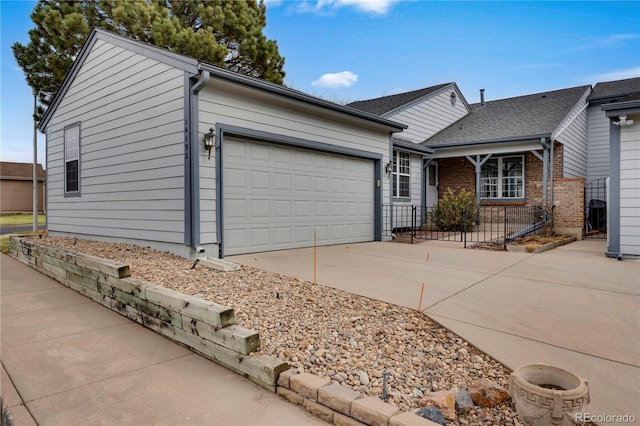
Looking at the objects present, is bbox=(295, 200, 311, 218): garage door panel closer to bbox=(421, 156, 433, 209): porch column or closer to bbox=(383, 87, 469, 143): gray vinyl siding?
bbox=(383, 87, 469, 143): gray vinyl siding

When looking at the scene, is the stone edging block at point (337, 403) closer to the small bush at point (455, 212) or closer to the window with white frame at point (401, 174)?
the small bush at point (455, 212)

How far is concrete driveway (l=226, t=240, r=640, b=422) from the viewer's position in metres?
2.75

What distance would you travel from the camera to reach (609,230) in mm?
7188

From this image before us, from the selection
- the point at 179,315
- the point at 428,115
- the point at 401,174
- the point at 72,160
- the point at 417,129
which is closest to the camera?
the point at 179,315

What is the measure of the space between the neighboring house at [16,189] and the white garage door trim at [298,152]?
27519mm

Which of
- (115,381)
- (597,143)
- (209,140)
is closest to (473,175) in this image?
(597,143)

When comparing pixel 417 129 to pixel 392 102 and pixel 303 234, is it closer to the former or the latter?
pixel 392 102

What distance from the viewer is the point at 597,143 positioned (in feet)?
50.3

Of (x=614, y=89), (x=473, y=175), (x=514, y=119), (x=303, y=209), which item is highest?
(x=614, y=89)

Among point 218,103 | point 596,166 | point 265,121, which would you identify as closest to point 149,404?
point 218,103

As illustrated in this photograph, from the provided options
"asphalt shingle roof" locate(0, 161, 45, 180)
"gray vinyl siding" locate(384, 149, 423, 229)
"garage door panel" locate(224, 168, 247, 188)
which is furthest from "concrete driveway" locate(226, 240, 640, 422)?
"asphalt shingle roof" locate(0, 161, 45, 180)

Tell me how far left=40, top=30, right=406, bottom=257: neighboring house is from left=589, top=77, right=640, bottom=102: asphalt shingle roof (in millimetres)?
10243

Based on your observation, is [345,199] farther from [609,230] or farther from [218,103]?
[609,230]

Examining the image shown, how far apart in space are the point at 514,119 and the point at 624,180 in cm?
734
